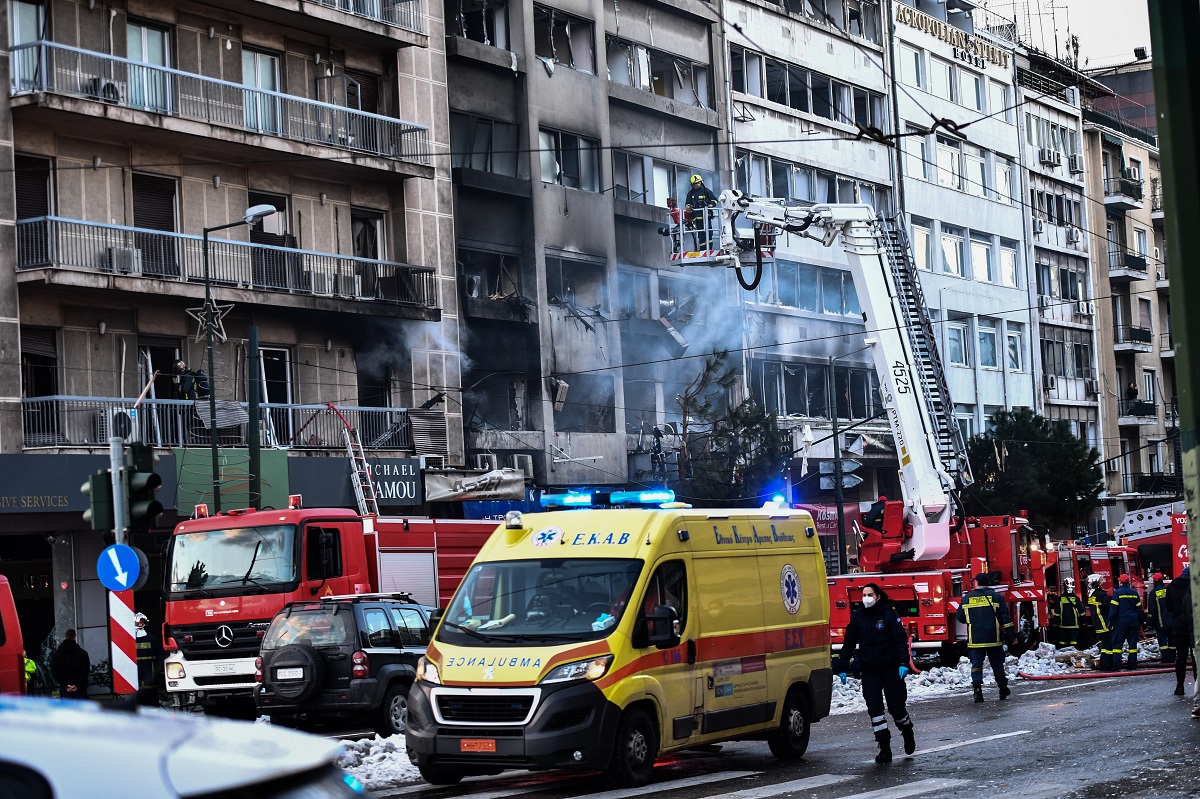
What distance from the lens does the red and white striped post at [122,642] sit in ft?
52.2

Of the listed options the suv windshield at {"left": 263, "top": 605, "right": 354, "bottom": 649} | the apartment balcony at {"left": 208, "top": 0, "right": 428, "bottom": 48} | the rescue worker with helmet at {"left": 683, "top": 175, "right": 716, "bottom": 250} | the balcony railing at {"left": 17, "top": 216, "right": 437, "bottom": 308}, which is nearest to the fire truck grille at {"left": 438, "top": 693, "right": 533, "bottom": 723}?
the suv windshield at {"left": 263, "top": 605, "right": 354, "bottom": 649}

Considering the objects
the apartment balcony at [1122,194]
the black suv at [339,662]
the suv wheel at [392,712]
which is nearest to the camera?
the black suv at [339,662]

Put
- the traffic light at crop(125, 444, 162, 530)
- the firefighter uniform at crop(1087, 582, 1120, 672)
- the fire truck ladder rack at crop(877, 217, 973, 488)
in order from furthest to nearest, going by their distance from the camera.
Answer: the firefighter uniform at crop(1087, 582, 1120, 672) < the fire truck ladder rack at crop(877, 217, 973, 488) < the traffic light at crop(125, 444, 162, 530)

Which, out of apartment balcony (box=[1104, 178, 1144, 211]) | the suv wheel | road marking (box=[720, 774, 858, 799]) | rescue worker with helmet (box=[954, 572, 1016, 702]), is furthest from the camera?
apartment balcony (box=[1104, 178, 1144, 211])

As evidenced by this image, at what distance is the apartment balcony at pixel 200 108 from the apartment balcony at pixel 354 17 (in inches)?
66.0

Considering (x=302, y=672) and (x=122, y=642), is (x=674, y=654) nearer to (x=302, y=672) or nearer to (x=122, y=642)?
(x=122, y=642)

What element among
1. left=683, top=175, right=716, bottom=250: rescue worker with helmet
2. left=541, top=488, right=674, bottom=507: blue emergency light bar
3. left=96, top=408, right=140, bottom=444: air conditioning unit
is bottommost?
left=541, top=488, right=674, bottom=507: blue emergency light bar

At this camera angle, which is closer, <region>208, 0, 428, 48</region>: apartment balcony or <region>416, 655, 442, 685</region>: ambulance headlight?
<region>416, 655, 442, 685</region>: ambulance headlight

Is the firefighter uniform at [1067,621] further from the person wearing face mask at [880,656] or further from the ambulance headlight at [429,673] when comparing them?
the ambulance headlight at [429,673]

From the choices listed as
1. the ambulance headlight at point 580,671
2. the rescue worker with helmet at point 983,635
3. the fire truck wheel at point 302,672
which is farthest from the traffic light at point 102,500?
the rescue worker with helmet at point 983,635

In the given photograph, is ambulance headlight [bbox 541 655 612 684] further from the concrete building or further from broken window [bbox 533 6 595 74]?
broken window [bbox 533 6 595 74]

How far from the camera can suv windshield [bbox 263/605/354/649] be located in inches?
736

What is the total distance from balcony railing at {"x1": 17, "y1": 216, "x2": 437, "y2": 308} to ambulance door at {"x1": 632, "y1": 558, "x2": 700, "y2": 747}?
18259 mm

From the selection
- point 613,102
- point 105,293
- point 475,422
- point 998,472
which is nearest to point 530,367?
point 475,422
